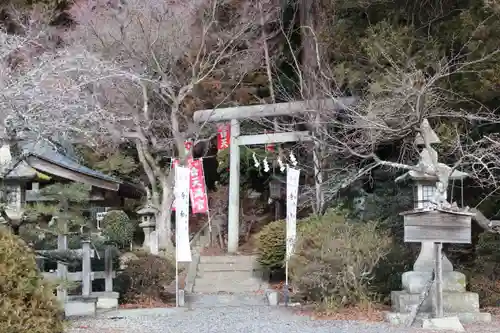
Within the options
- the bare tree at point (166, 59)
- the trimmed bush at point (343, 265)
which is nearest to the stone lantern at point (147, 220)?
the bare tree at point (166, 59)

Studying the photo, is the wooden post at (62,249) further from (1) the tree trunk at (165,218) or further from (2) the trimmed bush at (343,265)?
(1) the tree trunk at (165,218)

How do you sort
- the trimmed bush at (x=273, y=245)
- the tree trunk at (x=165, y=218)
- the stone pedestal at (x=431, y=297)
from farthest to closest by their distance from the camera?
the tree trunk at (x=165, y=218) < the trimmed bush at (x=273, y=245) < the stone pedestal at (x=431, y=297)

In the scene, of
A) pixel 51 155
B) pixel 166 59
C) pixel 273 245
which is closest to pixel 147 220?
pixel 166 59

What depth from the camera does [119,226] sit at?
56.6 feet

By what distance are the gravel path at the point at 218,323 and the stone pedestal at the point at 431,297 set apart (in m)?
0.37

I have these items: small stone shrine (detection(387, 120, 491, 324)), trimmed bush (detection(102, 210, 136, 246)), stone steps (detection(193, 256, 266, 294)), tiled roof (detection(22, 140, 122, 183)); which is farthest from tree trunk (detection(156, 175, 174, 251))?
small stone shrine (detection(387, 120, 491, 324))

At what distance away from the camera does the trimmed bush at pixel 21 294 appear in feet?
19.2

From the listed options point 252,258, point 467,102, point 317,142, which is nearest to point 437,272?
point 467,102

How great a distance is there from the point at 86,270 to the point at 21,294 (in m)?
4.44

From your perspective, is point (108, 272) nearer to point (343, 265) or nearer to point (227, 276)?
point (343, 265)

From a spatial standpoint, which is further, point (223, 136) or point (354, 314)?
point (223, 136)

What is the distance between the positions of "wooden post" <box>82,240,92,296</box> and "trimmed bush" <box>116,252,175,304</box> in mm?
815

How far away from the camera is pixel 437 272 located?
7.98m

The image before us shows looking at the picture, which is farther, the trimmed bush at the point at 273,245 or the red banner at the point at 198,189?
the red banner at the point at 198,189
